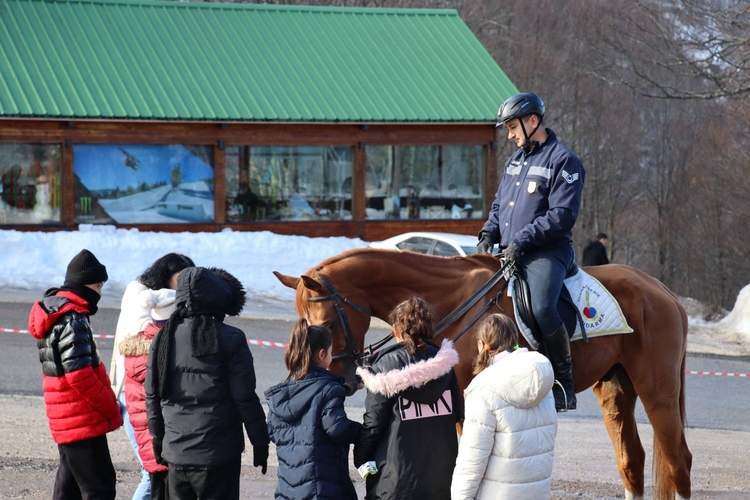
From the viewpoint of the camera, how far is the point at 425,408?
4.88 meters

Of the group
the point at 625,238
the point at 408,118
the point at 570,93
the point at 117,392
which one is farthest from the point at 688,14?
the point at 625,238

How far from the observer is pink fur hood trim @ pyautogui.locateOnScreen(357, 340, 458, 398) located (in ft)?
15.6

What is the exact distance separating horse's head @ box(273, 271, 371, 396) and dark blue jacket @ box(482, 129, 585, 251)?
129cm

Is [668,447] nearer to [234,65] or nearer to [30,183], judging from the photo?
[30,183]

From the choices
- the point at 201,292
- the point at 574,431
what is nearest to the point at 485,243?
the point at 201,292

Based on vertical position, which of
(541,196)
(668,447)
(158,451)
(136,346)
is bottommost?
(668,447)

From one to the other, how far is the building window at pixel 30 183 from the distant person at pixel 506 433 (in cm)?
2068

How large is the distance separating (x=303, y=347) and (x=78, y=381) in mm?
1693

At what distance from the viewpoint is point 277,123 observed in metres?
24.7

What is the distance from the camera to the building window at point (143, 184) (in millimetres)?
23797

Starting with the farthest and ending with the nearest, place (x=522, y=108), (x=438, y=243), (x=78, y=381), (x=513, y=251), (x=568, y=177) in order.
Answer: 1. (x=438, y=243)
2. (x=522, y=108)
3. (x=568, y=177)
4. (x=513, y=251)
5. (x=78, y=381)

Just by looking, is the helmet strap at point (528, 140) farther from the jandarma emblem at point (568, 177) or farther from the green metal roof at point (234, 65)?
the green metal roof at point (234, 65)

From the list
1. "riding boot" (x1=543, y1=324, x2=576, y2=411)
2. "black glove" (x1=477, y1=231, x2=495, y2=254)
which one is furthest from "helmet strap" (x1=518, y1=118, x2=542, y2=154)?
"riding boot" (x1=543, y1=324, x2=576, y2=411)

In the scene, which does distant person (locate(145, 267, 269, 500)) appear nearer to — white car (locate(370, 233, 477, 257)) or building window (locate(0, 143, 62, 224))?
white car (locate(370, 233, 477, 257))
